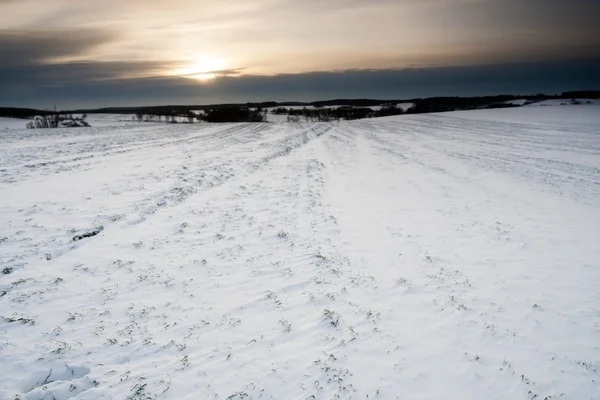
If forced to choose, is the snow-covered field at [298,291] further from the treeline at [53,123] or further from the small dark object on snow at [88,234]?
the treeline at [53,123]

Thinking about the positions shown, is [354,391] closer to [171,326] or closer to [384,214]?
[171,326]

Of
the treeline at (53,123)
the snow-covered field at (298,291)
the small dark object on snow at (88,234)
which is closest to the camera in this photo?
the snow-covered field at (298,291)

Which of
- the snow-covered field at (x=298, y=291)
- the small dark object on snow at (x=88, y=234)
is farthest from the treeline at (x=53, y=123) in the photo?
the small dark object on snow at (x=88, y=234)

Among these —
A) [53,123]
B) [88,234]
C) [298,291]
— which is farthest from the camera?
[53,123]

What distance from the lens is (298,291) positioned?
8.09 metres

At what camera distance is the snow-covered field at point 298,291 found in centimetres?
555

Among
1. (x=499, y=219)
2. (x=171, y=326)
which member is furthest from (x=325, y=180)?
(x=171, y=326)

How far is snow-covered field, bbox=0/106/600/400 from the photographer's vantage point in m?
5.55

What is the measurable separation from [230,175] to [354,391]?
16.9 metres

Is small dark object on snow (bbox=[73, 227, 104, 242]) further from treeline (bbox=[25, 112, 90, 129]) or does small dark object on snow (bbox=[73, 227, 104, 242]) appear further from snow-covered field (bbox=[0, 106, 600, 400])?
treeline (bbox=[25, 112, 90, 129])

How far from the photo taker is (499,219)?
1302cm

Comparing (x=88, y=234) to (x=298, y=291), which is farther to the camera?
(x=88, y=234)

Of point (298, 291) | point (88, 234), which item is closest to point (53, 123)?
point (88, 234)

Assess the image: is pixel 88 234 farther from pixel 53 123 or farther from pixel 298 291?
pixel 53 123
